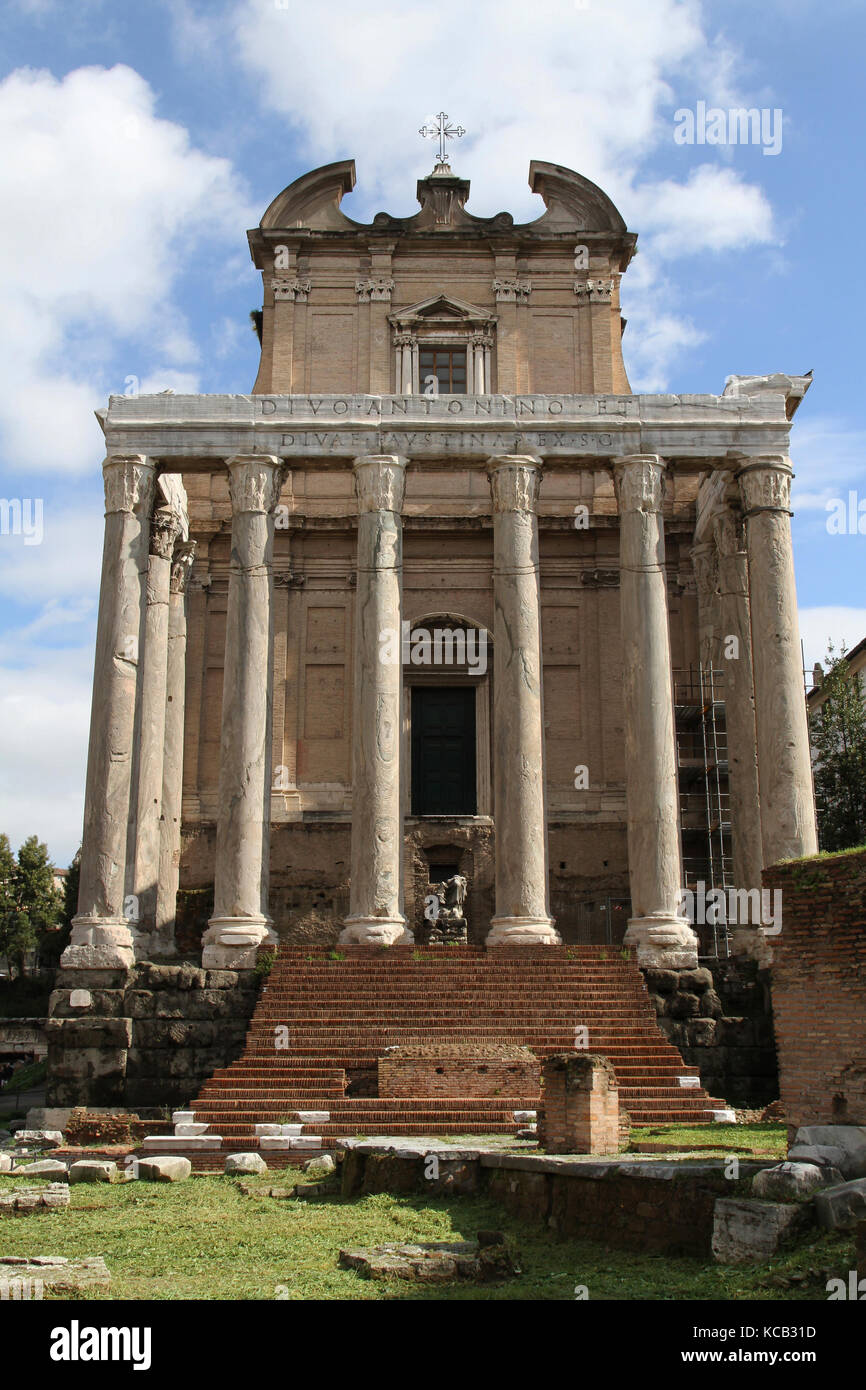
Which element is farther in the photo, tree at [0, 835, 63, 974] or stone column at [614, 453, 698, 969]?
tree at [0, 835, 63, 974]

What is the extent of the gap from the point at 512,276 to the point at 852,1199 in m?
26.9

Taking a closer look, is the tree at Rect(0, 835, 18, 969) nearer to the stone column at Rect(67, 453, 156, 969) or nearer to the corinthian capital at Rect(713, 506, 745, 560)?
the stone column at Rect(67, 453, 156, 969)

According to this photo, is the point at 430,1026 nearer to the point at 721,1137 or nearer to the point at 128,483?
the point at 721,1137

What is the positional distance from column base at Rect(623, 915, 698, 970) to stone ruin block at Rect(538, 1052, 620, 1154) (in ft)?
27.0

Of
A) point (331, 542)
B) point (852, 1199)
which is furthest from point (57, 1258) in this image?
point (331, 542)

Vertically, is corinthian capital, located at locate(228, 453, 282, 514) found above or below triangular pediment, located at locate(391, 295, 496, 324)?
below

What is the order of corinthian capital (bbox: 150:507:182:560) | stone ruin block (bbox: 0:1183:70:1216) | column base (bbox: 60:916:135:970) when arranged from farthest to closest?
corinthian capital (bbox: 150:507:182:560) → column base (bbox: 60:916:135:970) → stone ruin block (bbox: 0:1183:70:1216)

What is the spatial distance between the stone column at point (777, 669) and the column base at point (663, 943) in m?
2.15

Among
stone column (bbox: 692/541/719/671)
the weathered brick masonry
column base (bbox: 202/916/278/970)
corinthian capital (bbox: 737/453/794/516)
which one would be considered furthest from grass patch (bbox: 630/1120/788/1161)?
stone column (bbox: 692/541/719/671)

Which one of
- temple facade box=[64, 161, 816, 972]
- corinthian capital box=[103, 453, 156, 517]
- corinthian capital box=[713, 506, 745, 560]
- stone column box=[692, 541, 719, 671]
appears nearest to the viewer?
temple facade box=[64, 161, 816, 972]

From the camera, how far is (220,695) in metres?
29.8

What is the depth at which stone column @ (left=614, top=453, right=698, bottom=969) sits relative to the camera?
878 inches
